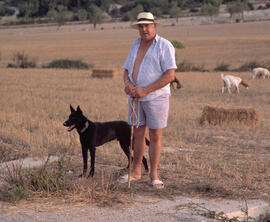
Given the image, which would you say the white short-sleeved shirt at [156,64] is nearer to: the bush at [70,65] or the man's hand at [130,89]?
the man's hand at [130,89]

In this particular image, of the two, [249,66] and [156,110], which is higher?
[156,110]

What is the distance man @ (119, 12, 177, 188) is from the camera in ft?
18.3

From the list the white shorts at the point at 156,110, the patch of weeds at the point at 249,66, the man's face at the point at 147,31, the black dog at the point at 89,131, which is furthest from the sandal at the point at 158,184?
the patch of weeds at the point at 249,66

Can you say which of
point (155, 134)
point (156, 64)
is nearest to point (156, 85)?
point (156, 64)

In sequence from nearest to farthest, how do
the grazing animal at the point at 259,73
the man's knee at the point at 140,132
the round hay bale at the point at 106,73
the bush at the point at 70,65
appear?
the man's knee at the point at 140,132, the grazing animal at the point at 259,73, the round hay bale at the point at 106,73, the bush at the point at 70,65

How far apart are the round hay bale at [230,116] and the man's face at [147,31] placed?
5904mm

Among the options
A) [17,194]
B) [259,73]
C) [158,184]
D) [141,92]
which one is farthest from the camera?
[259,73]

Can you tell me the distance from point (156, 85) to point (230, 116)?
6.17m

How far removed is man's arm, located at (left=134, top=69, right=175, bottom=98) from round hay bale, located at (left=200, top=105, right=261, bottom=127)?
5.87 meters

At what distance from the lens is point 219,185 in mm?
5902

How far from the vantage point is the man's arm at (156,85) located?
18.2ft

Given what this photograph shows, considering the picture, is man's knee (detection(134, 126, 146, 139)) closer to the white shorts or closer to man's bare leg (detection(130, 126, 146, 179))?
man's bare leg (detection(130, 126, 146, 179))

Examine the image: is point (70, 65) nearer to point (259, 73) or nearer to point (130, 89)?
point (259, 73)

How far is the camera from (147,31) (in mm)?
5594
